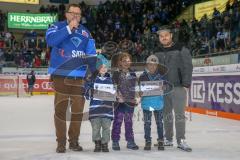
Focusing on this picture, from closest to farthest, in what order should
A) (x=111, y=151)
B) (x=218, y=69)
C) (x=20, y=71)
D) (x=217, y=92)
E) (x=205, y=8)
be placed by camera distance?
(x=111, y=151) < (x=217, y=92) < (x=218, y=69) < (x=20, y=71) < (x=205, y=8)

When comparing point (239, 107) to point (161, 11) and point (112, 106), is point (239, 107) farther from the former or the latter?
point (161, 11)

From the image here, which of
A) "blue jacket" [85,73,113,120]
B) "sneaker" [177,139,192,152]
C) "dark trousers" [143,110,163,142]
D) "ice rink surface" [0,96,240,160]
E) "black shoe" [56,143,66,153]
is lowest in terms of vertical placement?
"ice rink surface" [0,96,240,160]

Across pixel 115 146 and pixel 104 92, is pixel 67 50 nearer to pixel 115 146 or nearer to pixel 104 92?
pixel 104 92

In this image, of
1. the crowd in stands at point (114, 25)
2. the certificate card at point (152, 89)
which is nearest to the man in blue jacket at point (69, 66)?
the certificate card at point (152, 89)

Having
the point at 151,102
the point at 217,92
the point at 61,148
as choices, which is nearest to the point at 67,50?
the point at 61,148

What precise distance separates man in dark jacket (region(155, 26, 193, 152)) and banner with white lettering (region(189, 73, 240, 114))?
14.1 feet

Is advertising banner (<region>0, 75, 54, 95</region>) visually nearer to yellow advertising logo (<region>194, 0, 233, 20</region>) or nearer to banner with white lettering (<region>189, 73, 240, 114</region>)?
yellow advertising logo (<region>194, 0, 233, 20</region>)

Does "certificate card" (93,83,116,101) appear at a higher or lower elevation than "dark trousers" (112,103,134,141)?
higher

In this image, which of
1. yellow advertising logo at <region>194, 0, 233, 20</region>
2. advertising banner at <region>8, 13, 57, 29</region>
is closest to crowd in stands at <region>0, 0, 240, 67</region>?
advertising banner at <region>8, 13, 57, 29</region>

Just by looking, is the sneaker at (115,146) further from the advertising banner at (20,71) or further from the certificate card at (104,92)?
the advertising banner at (20,71)

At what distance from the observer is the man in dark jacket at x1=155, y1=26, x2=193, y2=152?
231 inches

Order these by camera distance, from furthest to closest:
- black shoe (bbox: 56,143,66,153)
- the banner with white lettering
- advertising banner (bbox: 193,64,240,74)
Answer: advertising banner (bbox: 193,64,240,74) < the banner with white lettering < black shoe (bbox: 56,143,66,153)

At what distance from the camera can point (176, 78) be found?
234 inches

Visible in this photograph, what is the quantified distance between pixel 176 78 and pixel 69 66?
4.87ft
